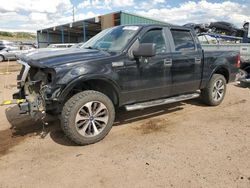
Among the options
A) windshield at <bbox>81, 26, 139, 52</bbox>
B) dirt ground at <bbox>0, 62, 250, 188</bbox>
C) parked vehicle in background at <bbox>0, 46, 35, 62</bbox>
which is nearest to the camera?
dirt ground at <bbox>0, 62, 250, 188</bbox>

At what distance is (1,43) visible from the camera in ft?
88.4

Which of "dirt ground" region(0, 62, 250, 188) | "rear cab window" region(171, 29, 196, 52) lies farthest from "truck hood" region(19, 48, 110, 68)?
"rear cab window" region(171, 29, 196, 52)

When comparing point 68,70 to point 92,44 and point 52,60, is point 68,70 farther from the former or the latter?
point 92,44

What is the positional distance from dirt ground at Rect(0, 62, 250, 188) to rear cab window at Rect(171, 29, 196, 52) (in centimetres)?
154

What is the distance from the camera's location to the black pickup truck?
13.0ft

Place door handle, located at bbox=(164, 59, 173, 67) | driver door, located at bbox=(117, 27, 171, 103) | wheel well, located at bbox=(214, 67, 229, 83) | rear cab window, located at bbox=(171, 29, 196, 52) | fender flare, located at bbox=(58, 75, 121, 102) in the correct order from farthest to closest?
1. wheel well, located at bbox=(214, 67, 229, 83)
2. rear cab window, located at bbox=(171, 29, 196, 52)
3. door handle, located at bbox=(164, 59, 173, 67)
4. driver door, located at bbox=(117, 27, 171, 103)
5. fender flare, located at bbox=(58, 75, 121, 102)

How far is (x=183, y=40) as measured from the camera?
18.3ft

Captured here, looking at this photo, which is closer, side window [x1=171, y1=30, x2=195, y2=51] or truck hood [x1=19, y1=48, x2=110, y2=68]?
truck hood [x1=19, y1=48, x2=110, y2=68]

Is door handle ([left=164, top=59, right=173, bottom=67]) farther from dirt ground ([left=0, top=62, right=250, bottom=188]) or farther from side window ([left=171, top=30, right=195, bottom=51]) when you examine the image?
dirt ground ([left=0, top=62, right=250, bottom=188])

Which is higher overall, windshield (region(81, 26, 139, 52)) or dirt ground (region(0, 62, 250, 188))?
windshield (region(81, 26, 139, 52))

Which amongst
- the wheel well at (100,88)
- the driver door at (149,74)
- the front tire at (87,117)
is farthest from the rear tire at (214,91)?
the front tire at (87,117)

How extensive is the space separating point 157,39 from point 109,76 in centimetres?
147

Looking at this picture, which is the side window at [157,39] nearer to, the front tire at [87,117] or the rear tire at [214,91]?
the front tire at [87,117]

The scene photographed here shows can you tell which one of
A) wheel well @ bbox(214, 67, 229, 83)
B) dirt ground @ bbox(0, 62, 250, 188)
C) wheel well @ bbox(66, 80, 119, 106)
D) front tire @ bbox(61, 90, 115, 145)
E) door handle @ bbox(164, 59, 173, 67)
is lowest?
dirt ground @ bbox(0, 62, 250, 188)
